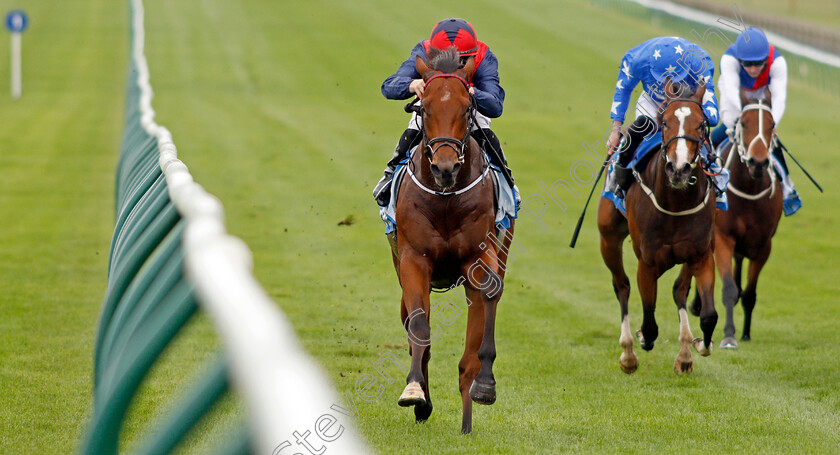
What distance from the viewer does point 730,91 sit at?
8.45m

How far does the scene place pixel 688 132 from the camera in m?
6.56

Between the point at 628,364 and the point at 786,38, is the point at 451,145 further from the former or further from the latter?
the point at 786,38

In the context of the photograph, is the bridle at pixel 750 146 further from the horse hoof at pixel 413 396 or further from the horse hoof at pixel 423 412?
the horse hoof at pixel 413 396

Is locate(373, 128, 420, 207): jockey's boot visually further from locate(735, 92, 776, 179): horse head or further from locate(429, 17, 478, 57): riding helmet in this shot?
locate(735, 92, 776, 179): horse head

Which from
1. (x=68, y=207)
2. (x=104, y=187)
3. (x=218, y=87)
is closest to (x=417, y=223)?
(x=68, y=207)

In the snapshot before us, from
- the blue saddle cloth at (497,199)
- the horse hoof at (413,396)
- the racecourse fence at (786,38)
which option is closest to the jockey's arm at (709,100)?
the blue saddle cloth at (497,199)

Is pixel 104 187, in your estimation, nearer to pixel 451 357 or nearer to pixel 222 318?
pixel 451 357

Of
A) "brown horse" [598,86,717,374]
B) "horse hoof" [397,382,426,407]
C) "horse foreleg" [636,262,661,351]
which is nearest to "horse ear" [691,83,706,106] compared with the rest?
"brown horse" [598,86,717,374]

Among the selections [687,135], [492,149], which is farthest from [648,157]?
[492,149]

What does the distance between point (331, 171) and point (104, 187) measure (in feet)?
12.7

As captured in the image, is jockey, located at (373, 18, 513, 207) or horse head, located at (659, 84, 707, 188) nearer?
jockey, located at (373, 18, 513, 207)

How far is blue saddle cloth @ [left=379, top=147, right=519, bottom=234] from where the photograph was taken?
5.98m

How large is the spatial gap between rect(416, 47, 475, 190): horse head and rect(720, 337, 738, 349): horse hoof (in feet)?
13.0

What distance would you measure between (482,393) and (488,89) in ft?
5.64
